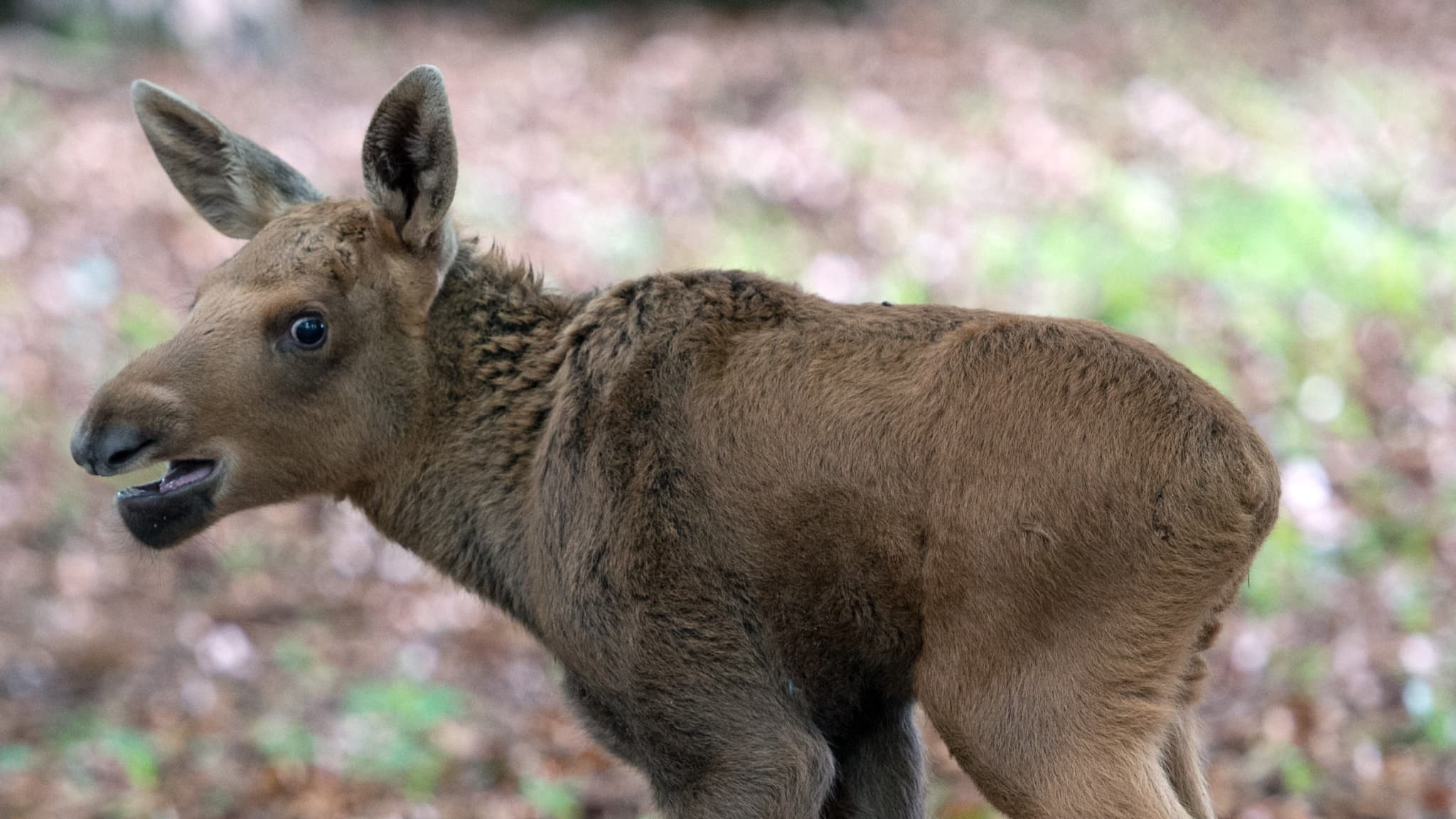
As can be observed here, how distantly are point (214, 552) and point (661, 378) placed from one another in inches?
213

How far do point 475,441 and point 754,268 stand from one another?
632 centimetres

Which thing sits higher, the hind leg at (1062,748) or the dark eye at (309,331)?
the dark eye at (309,331)

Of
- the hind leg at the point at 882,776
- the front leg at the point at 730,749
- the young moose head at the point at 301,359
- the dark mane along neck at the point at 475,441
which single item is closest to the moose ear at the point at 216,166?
the young moose head at the point at 301,359

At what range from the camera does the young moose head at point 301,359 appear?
434 cm

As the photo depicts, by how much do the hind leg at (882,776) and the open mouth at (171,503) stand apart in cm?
217

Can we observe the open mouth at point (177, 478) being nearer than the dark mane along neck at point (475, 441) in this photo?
Yes

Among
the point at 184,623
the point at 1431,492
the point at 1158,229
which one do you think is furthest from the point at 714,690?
the point at 1158,229

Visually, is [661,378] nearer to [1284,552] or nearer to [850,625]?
[850,625]

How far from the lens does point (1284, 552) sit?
8.05 m

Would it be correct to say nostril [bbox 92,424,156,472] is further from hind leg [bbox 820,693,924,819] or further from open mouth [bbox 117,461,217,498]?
hind leg [bbox 820,693,924,819]

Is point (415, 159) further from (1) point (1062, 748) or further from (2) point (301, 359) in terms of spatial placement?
(1) point (1062, 748)

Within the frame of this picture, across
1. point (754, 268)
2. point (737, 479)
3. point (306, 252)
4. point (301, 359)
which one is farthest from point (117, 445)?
point (754, 268)

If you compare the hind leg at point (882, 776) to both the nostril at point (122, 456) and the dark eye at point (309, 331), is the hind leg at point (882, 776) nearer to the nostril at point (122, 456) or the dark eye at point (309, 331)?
the dark eye at point (309, 331)

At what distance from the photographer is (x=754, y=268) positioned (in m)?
10.8
